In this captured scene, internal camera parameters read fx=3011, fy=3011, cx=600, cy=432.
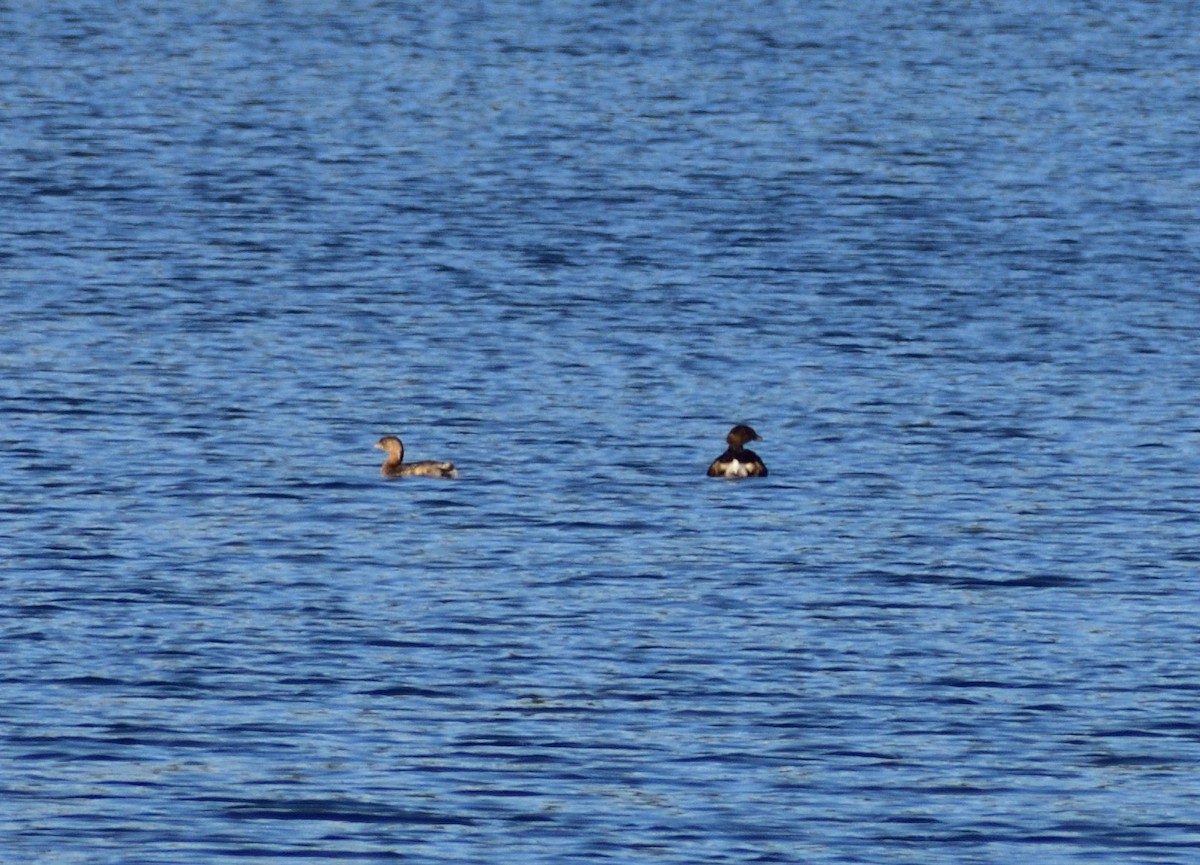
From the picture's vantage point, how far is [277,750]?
17.6 m

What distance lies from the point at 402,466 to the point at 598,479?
1698 mm

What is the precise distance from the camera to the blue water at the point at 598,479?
669 inches

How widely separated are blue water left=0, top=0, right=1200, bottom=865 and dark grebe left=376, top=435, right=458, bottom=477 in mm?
222

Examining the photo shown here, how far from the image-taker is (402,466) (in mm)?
25938

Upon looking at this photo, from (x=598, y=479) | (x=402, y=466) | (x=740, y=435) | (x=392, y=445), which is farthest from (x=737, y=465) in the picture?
(x=392, y=445)

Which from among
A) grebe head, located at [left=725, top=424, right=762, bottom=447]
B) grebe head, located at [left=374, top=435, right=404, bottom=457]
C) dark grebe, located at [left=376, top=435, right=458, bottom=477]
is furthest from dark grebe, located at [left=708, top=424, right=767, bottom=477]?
grebe head, located at [left=374, top=435, right=404, bottom=457]

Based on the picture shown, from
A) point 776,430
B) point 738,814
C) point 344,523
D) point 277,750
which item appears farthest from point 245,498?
point 738,814

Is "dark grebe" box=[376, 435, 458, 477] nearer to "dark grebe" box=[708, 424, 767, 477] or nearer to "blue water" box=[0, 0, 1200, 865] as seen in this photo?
"blue water" box=[0, 0, 1200, 865]

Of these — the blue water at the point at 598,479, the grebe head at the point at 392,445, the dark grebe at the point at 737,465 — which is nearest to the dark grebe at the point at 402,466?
the grebe head at the point at 392,445

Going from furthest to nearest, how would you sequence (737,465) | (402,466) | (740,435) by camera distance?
1. (740,435)
2. (402,466)
3. (737,465)

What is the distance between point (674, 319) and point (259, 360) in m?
5.29

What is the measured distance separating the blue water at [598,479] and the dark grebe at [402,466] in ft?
0.73

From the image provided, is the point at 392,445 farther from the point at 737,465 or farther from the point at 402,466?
the point at 737,465

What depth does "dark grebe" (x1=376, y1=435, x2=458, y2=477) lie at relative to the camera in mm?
25828
